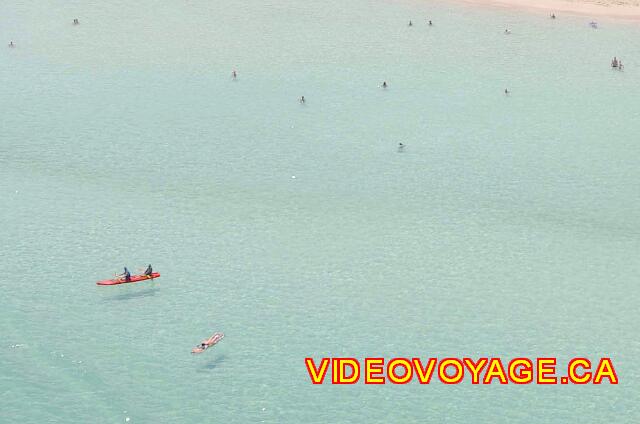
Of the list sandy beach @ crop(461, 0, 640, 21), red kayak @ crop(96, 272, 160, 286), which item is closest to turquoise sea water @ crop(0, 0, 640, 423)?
red kayak @ crop(96, 272, 160, 286)

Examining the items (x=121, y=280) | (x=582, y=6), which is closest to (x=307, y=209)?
(x=121, y=280)

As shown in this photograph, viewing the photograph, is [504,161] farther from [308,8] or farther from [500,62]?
[308,8]

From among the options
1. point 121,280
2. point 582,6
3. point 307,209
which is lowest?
point 121,280

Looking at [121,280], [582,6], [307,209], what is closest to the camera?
[121,280]

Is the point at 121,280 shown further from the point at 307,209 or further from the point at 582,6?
the point at 582,6

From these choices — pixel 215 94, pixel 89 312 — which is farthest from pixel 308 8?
pixel 89 312

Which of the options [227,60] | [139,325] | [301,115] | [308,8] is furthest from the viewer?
[308,8]

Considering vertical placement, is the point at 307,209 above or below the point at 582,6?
below
